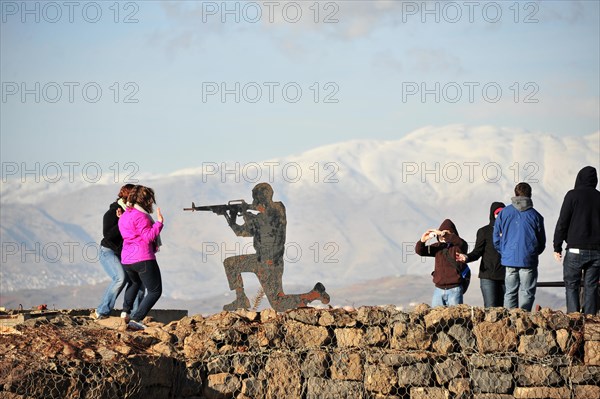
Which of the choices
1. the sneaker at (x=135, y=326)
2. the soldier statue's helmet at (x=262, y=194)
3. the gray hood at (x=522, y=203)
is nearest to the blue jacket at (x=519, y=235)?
the gray hood at (x=522, y=203)

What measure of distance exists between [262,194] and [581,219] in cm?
569

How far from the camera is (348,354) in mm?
13008

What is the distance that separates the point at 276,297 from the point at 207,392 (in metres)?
4.53

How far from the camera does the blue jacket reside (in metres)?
13.7

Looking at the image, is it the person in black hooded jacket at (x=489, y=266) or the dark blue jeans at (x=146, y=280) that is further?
the person in black hooded jacket at (x=489, y=266)

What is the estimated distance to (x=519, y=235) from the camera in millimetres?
13789

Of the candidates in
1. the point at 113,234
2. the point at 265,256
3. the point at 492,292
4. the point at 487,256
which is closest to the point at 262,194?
the point at 265,256

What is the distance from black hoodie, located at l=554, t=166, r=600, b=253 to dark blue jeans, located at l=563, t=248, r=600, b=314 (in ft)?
0.33

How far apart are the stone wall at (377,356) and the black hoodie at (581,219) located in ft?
2.94

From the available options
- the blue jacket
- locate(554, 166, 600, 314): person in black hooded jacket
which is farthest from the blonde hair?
locate(554, 166, 600, 314): person in black hooded jacket

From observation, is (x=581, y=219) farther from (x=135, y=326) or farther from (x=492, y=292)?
(x=135, y=326)

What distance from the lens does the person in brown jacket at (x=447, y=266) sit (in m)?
14.2

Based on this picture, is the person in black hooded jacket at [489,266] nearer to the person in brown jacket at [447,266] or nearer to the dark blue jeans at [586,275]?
the person in brown jacket at [447,266]

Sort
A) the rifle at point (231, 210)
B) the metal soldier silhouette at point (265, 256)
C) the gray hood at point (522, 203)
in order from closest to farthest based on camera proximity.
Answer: the gray hood at point (522, 203) < the metal soldier silhouette at point (265, 256) < the rifle at point (231, 210)
